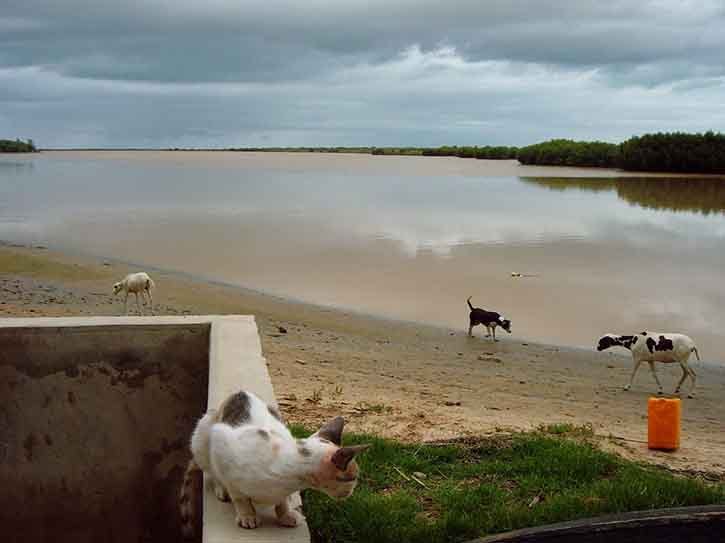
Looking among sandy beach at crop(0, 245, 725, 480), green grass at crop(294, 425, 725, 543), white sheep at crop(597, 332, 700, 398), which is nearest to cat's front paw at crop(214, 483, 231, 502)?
green grass at crop(294, 425, 725, 543)

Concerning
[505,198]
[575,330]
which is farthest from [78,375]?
[505,198]

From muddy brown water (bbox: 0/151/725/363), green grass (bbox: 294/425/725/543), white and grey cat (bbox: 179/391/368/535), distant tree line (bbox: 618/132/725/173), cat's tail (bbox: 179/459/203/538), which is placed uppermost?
distant tree line (bbox: 618/132/725/173)

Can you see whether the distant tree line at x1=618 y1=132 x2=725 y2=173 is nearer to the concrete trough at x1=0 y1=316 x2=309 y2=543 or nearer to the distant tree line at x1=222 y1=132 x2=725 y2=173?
the distant tree line at x1=222 y1=132 x2=725 y2=173

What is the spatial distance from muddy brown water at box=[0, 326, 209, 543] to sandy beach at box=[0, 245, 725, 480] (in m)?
2.37

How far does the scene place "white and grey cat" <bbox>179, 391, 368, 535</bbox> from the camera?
3176 mm

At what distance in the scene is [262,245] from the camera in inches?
1123

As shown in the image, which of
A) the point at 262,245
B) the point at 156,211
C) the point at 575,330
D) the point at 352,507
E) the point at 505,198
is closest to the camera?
the point at 352,507

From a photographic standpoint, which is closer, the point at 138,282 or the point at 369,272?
the point at 138,282

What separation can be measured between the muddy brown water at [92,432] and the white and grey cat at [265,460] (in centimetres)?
230

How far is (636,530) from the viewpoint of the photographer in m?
3.91

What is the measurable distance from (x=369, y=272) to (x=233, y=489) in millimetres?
19393

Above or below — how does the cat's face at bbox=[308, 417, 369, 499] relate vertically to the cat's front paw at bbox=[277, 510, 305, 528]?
above

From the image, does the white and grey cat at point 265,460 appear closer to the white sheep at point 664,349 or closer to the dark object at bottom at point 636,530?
the dark object at bottom at point 636,530

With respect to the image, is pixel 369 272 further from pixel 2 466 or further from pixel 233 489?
pixel 233 489
